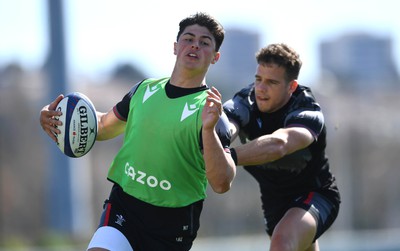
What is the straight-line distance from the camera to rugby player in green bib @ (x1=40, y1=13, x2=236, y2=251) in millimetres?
7562

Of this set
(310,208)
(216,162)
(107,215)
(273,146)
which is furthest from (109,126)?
(310,208)

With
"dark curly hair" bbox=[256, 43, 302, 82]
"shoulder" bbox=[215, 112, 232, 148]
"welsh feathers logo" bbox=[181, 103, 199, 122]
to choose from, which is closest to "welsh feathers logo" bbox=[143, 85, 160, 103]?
"welsh feathers logo" bbox=[181, 103, 199, 122]

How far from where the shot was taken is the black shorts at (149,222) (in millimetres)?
7684

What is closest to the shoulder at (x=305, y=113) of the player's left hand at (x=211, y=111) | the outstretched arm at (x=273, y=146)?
the outstretched arm at (x=273, y=146)

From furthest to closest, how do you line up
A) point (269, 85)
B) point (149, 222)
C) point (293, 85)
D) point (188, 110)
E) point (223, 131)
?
point (293, 85), point (269, 85), point (149, 222), point (188, 110), point (223, 131)

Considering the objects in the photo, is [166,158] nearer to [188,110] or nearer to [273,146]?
[188,110]

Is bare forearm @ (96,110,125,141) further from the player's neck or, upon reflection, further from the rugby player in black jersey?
the rugby player in black jersey

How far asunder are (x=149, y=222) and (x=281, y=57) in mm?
2279

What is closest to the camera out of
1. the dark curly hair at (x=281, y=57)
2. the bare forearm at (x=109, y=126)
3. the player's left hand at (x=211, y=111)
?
the player's left hand at (x=211, y=111)

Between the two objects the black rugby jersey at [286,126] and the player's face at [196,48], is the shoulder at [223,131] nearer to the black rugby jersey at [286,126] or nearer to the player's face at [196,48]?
the player's face at [196,48]

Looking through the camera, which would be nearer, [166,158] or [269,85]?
[166,158]

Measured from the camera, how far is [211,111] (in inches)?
275

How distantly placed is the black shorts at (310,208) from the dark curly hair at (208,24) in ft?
6.51

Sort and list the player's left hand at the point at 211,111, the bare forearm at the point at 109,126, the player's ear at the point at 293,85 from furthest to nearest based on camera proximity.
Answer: the player's ear at the point at 293,85, the bare forearm at the point at 109,126, the player's left hand at the point at 211,111
